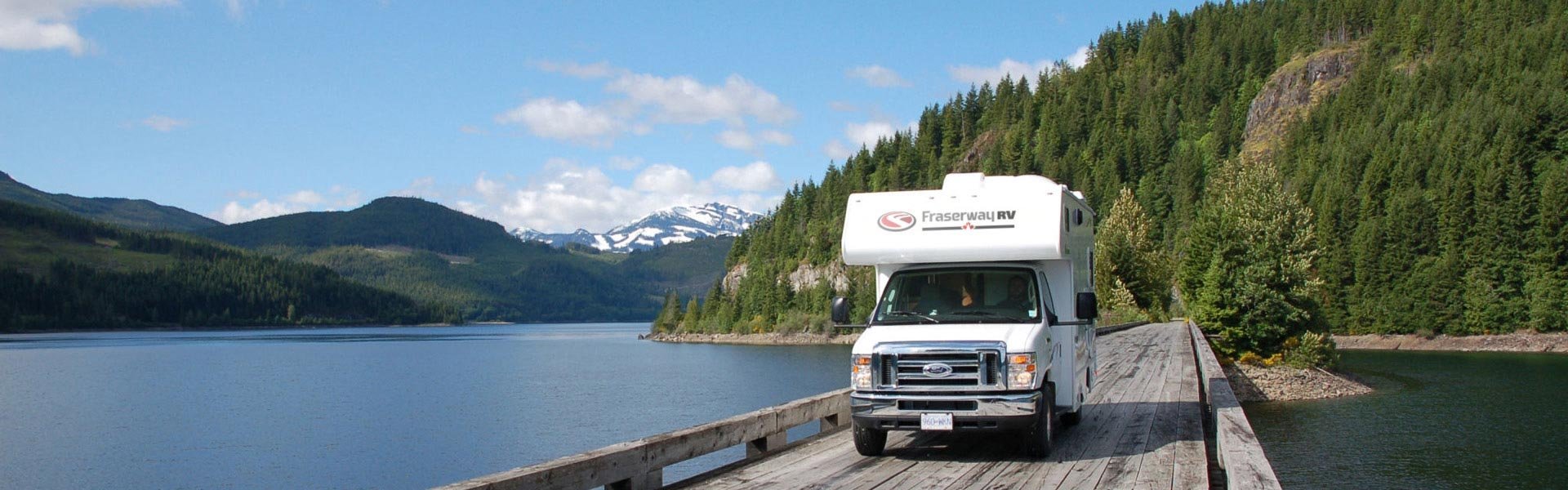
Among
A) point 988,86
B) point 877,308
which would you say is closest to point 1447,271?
point 877,308

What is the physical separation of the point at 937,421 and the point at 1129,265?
2530 inches

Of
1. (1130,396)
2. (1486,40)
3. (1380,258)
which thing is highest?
(1486,40)

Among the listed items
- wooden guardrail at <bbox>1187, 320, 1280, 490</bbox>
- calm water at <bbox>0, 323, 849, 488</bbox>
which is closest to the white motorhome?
wooden guardrail at <bbox>1187, 320, 1280, 490</bbox>

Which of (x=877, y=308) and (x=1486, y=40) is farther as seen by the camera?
(x=1486, y=40)

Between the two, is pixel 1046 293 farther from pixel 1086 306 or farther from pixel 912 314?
pixel 912 314

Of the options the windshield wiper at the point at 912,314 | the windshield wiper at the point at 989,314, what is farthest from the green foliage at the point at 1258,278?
the windshield wiper at the point at 912,314

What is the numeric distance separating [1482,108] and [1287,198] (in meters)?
67.3

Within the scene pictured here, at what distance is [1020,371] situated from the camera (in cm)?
1128

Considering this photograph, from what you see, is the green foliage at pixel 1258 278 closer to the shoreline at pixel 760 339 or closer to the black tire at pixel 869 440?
the black tire at pixel 869 440

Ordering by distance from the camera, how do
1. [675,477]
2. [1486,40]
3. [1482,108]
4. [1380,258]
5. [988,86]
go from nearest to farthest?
[675,477], [1380,258], [1482,108], [1486,40], [988,86]

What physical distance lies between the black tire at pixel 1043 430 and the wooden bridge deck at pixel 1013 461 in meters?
0.12

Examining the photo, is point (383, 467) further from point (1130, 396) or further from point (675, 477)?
point (1130, 396)

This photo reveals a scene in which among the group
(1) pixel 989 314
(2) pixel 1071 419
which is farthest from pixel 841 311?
(2) pixel 1071 419

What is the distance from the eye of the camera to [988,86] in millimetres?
185875
